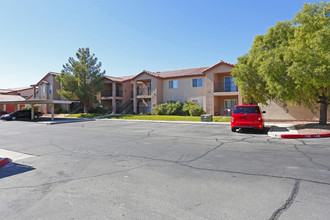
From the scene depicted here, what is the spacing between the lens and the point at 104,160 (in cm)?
652

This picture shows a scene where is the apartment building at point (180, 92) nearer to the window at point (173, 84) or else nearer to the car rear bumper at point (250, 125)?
the window at point (173, 84)

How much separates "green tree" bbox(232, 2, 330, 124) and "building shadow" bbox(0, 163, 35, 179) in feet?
44.3

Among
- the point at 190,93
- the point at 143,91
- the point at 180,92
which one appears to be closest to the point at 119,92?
the point at 143,91

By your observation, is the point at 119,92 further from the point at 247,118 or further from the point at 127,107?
the point at 247,118

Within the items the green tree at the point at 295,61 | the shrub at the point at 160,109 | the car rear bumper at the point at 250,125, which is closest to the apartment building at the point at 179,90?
the shrub at the point at 160,109

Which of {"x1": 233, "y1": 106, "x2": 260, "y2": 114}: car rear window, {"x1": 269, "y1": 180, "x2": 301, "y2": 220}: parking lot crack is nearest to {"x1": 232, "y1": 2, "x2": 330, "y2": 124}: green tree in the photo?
{"x1": 233, "y1": 106, "x2": 260, "y2": 114}: car rear window

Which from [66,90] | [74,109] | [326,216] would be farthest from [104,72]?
[326,216]

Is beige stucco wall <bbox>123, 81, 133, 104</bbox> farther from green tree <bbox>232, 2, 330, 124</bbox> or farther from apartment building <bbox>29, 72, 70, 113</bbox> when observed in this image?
green tree <bbox>232, 2, 330, 124</bbox>

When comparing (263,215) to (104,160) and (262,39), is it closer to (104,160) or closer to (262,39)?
(104,160)

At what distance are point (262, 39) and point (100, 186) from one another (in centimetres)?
1828

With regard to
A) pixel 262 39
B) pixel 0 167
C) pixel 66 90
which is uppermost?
pixel 262 39

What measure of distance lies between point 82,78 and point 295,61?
29058 mm

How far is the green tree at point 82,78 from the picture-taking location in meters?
32.2

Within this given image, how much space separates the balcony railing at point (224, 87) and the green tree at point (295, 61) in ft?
30.7
